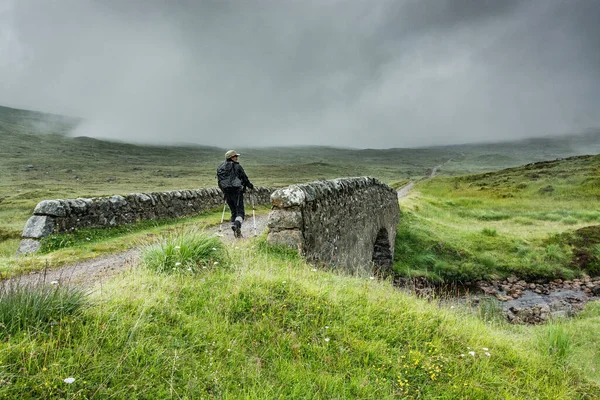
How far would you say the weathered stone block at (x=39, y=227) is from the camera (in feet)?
35.8

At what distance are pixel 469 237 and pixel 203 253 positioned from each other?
21.0 meters

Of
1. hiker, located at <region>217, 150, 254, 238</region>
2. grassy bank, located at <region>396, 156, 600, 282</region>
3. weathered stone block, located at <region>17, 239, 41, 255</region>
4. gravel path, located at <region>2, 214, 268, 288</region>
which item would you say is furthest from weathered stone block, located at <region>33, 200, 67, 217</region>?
grassy bank, located at <region>396, 156, 600, 282</region>

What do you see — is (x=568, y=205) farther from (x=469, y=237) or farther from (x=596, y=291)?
(x=596, y=291)

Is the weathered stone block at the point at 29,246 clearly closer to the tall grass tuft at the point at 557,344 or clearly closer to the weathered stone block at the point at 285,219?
the weathered stone block at the point at 285,219

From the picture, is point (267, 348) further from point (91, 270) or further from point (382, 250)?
point (382, 250)

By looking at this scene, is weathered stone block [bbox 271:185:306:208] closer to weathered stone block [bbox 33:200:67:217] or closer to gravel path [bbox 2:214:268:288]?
gravel path [bbox 2:214:268:288]

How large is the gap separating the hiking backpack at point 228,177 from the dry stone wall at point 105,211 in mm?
5118

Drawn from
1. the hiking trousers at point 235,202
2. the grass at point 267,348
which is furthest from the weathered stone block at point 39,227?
the grass at point 267,348

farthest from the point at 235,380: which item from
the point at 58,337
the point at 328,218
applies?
the point at 328,218

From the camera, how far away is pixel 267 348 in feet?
14.1

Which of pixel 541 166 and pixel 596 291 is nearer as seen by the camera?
pixel 596 291

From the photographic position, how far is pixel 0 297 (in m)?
3.49

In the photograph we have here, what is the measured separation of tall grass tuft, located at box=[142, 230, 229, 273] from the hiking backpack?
440 centimetres

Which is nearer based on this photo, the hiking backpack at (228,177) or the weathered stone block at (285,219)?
the weathered stone block at (285,219)
